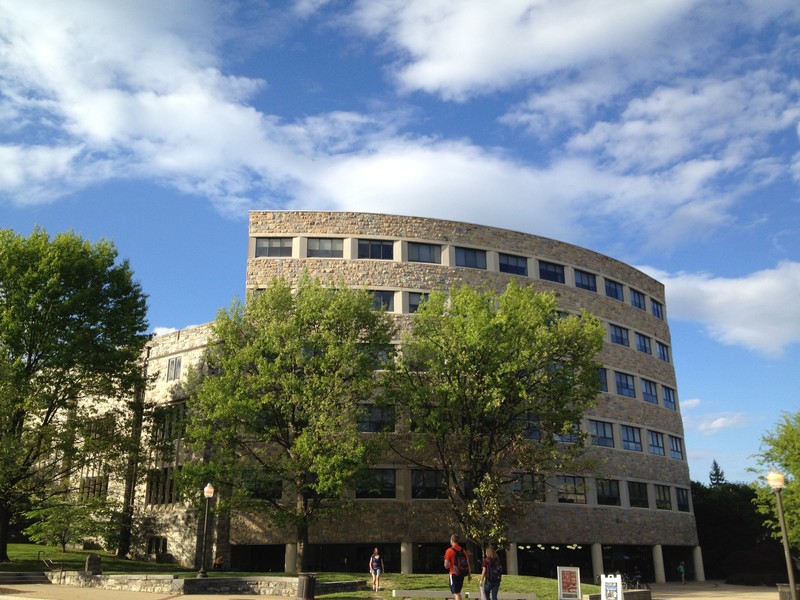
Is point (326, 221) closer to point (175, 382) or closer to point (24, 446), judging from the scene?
point (175, 382)

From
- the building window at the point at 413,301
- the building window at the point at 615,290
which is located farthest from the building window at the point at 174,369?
the building window at the point at 615,290

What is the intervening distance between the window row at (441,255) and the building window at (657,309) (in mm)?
4628

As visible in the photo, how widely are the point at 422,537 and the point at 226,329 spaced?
16159 mm

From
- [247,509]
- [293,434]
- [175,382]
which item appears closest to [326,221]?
[175,382]

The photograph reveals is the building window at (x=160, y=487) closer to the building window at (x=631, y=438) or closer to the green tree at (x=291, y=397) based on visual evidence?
the green tree at (x=291, y=397)

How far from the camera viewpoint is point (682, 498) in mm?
51750

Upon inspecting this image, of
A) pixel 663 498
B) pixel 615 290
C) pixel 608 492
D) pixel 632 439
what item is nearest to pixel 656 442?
pixel 632 439

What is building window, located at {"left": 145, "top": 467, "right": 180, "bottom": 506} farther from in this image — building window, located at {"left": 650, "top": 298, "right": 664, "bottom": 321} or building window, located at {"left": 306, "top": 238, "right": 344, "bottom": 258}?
building window, located at {"left": 650, "top": 298, "right": 664, "bottom": 321}

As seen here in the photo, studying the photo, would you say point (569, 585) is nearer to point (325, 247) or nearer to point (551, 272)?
point (325, 247)

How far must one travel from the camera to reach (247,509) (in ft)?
107

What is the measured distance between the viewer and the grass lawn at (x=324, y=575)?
2555 centimetres

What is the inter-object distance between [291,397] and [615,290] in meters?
29.8

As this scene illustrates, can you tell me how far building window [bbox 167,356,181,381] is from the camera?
41281 millimetres

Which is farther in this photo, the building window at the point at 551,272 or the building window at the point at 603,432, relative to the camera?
the building window at the point at 551,272
